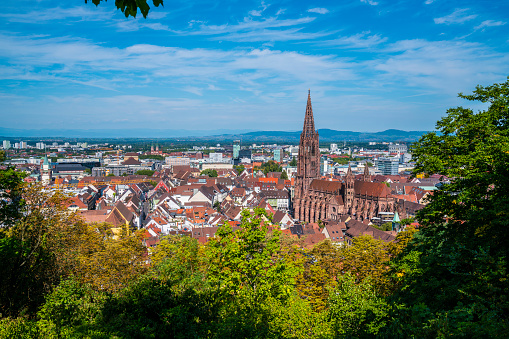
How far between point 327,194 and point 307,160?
11.0 m

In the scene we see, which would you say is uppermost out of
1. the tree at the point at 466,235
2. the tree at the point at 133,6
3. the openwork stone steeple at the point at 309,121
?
the openwork stone steeple at the point at 309,121

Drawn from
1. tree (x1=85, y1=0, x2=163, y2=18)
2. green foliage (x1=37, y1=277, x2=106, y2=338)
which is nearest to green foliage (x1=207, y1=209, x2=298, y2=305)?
green foliage (x1=37, y1=277, x2=106, y2=338)

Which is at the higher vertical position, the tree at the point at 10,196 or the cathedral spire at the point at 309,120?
the cathedral spire at the point at 309,120

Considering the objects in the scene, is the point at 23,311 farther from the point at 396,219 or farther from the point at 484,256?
the point at 396,219

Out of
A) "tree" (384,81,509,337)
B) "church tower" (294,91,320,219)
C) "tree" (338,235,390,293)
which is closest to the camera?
"tree" (384,81,509,337)

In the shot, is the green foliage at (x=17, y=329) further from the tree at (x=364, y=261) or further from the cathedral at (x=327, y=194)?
the cathedral at (x=327, y=194)

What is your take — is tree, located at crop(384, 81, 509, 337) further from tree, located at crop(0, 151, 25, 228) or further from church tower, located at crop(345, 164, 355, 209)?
church tower, located at crop(345, 164, 355, 209)

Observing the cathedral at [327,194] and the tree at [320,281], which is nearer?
the tree at [320,281]

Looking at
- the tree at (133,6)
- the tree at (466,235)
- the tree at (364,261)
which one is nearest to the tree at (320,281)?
the tree at (364,261)

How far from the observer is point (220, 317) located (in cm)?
1224

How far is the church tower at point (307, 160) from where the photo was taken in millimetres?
83562

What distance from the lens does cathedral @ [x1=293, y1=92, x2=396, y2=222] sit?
71562 millimetres

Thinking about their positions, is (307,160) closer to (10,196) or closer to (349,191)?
(349,191)

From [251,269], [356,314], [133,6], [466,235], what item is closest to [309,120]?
[251,269]
